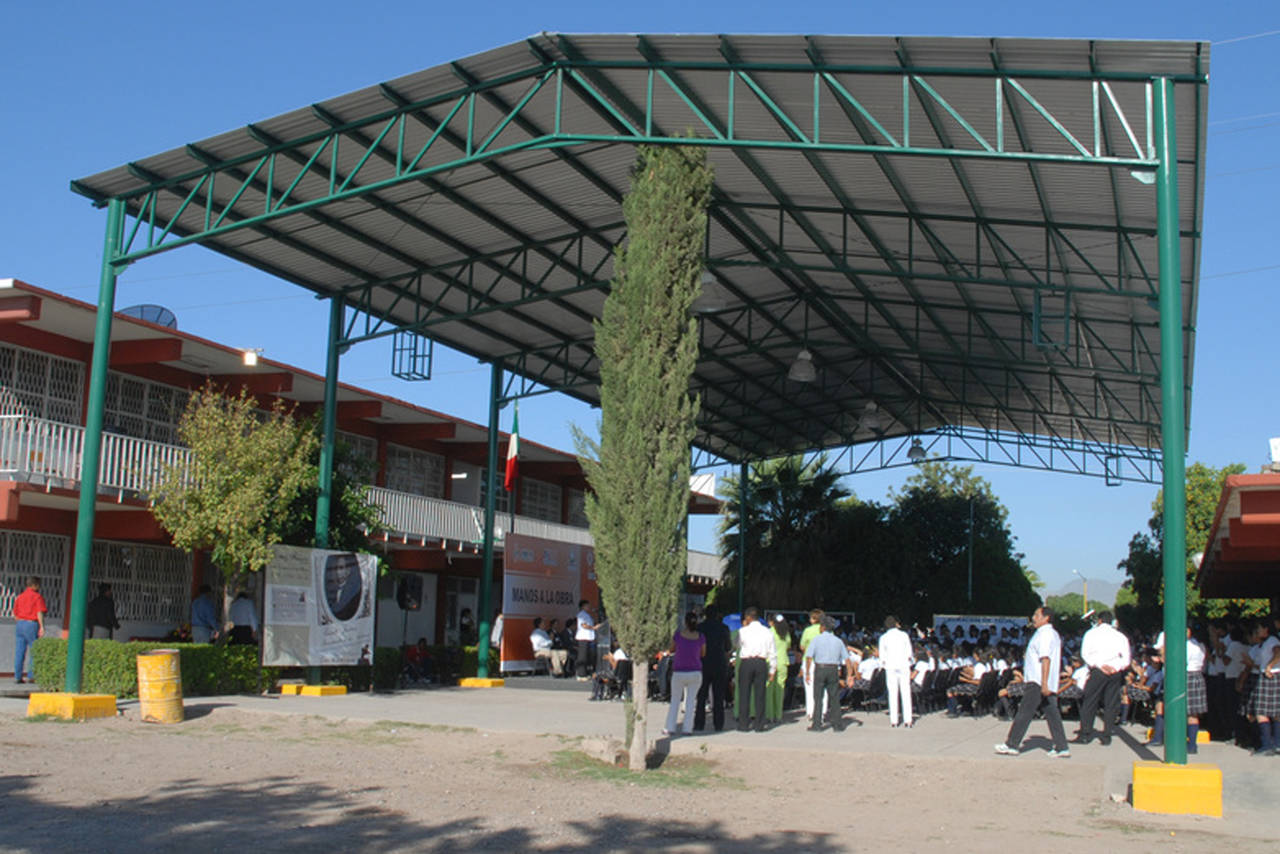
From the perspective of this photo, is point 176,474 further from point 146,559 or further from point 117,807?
point 117,807

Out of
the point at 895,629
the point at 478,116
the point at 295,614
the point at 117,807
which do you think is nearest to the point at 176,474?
the point at 295,614

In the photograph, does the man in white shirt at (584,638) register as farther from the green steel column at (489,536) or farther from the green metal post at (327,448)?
the green metal post at (327,448)

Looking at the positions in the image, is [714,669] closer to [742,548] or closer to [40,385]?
[40,385]

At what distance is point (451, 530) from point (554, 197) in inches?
428

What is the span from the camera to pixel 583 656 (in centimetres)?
2459

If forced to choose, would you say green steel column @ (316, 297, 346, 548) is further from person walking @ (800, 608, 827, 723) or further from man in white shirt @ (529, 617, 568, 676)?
person walking @ (800, 608, 827, 723)

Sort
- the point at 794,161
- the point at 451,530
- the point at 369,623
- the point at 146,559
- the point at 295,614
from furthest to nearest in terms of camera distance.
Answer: the point at 451,530, the point at 146,559, the point at 369,623, the point at 295,614, the point at 794,161

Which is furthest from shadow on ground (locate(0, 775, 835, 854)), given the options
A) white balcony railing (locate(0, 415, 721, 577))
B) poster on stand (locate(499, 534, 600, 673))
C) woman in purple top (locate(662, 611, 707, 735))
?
poster on stand (locate(499, 534, 600, 673))

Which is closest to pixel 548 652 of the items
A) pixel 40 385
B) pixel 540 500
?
pixel 40 385

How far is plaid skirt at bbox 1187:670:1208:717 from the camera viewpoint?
43.0ft

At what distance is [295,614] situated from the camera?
Result: 725 inches

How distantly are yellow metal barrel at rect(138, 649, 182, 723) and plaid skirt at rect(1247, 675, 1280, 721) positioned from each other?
12219mm

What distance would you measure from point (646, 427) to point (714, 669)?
4177 mm

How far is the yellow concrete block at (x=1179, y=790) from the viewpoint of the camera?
9.32 metres
